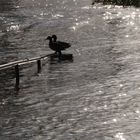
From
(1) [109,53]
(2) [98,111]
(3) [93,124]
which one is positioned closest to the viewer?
(3) [93,124]

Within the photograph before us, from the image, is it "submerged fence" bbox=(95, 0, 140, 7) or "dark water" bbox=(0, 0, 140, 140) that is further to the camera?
"submerged fence" bbox=(95, 0, 140, 7)

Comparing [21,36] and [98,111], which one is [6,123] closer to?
[98,111]

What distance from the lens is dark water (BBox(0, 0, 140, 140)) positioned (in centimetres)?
1719

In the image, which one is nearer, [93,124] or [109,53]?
[93,124]

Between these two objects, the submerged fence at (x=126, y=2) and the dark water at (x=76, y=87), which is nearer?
the dark water at (x=76, y=87)

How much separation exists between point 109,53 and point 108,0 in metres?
41.0

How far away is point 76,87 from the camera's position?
77.3 feet

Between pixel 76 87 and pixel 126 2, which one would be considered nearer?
pixel 76 87

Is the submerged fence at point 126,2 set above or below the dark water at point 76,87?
above

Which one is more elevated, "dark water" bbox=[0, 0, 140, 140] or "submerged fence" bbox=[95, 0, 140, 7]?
"submerged fence" bbox=[95, 0, 140, 7]

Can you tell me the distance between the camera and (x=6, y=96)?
72.9ft

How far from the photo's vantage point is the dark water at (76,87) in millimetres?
17188

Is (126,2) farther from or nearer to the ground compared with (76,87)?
farther from the ground

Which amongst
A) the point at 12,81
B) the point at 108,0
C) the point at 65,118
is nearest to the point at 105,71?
the point at 12,81
